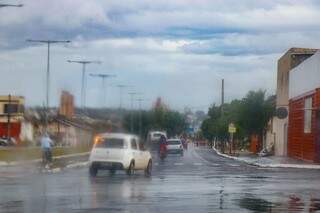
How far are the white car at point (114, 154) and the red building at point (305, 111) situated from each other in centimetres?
2029

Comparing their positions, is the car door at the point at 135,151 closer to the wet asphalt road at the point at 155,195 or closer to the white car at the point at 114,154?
the white car at the point at 114,154

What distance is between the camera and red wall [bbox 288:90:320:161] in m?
51.8

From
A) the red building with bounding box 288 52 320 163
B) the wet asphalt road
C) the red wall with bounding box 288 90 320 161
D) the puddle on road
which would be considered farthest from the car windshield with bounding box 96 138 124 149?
the red wall with bounding box 288 90 320 161

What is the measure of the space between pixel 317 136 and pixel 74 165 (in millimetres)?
16287

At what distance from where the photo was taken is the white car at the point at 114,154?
31719 millimetres

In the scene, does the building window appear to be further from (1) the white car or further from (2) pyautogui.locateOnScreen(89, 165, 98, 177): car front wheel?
(2) pyautogui.locateOnScreen(89, 165, 98, 177): car front wheel

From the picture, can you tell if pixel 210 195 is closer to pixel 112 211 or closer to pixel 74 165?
pixel 112 211

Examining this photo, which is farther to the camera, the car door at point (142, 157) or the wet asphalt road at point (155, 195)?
the car door at point (142, 157)

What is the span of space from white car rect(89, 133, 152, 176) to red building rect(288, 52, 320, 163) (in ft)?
66.6

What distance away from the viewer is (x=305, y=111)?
5531 centimetres

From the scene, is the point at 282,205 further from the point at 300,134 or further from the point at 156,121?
the point at 156,121

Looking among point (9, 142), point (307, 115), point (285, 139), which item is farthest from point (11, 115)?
point (307, 115)

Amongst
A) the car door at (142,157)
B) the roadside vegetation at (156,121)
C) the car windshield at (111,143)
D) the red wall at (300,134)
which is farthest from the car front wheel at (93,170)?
the red wall at (300,134)

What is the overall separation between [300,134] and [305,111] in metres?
3.64
